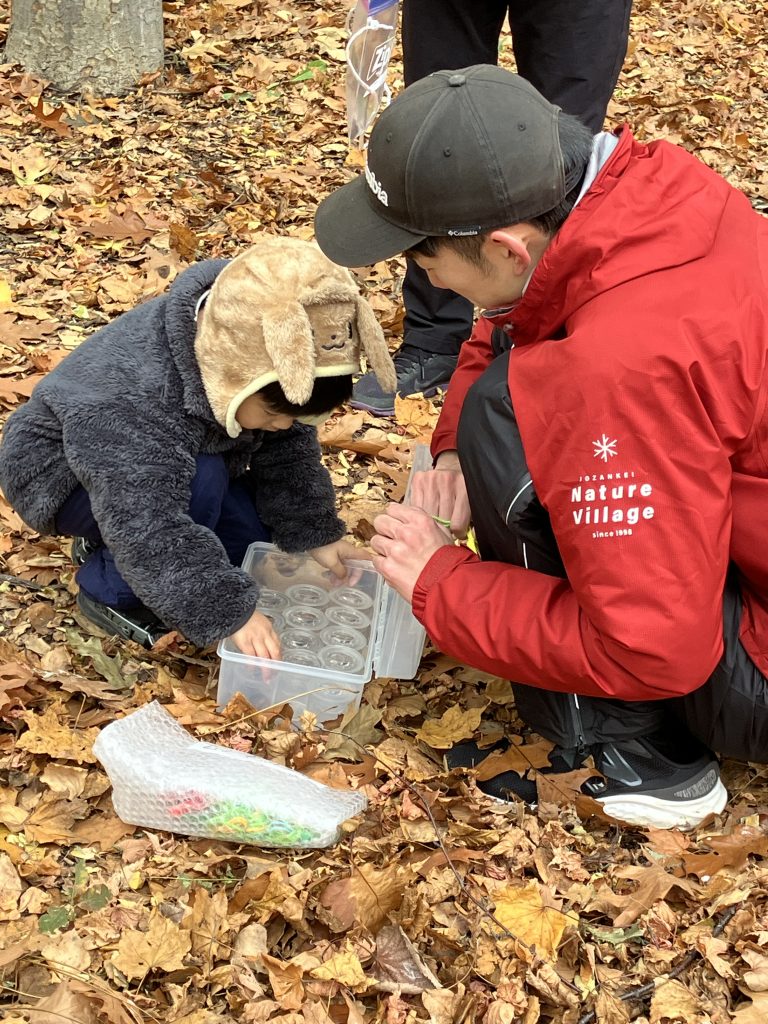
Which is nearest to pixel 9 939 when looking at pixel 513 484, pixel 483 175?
pixel 513 484

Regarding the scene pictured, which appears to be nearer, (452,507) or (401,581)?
(401,581)

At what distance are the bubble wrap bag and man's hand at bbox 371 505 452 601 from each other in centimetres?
54

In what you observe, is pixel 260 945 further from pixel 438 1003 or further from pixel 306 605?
pixel 306 605

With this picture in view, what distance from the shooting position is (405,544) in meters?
2.49

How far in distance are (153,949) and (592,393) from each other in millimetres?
1442

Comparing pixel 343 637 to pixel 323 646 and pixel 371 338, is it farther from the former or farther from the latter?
pixel 371 338

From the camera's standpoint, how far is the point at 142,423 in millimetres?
2574

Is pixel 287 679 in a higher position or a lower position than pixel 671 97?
lower

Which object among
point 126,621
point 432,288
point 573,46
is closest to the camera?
point 126,621

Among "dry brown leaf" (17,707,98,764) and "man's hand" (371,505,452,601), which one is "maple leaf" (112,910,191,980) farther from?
"man's hand" (371,505,452,601)

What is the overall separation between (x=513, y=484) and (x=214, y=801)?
3.30 feet

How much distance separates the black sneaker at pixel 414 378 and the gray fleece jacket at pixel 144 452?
134 centimetres

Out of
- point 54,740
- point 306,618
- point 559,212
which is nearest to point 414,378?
point 306,618

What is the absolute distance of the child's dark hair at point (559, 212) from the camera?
6.89ft
